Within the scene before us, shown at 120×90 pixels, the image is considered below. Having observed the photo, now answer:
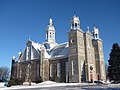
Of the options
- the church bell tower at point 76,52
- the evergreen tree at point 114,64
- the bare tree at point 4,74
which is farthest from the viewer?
the bare tree at point 4,74

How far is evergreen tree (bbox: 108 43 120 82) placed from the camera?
1819 inches

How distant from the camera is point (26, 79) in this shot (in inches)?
2537

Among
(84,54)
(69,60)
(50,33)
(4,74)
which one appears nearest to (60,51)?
(69,60)

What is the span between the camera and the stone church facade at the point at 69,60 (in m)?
53.1

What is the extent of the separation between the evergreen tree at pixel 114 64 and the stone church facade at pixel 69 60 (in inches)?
311

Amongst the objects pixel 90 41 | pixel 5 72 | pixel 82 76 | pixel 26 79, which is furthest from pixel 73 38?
pixel 5 72

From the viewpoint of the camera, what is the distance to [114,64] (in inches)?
1843

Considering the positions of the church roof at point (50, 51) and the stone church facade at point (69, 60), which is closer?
the stone church facade at point (69, 60)

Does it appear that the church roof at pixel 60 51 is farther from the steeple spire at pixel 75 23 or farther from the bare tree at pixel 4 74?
the bare tree at pixel 4 74

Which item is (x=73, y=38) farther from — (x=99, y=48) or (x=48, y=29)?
(x=48, y=29)

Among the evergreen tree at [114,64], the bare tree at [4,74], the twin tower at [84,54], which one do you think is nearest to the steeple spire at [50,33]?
the twin tower at [84,54]

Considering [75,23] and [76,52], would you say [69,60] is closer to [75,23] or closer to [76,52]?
[76,52]

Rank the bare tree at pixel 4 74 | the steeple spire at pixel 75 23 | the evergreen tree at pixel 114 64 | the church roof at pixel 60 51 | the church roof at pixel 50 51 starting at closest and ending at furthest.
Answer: the evergreen tree at pixel 114 64 < the steeple spire at pixel 75 23 < the church roof at pixel 60 51 < the church roof at pixel 50 51 < the bare tree at pixel 4 74

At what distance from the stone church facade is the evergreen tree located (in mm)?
7894
